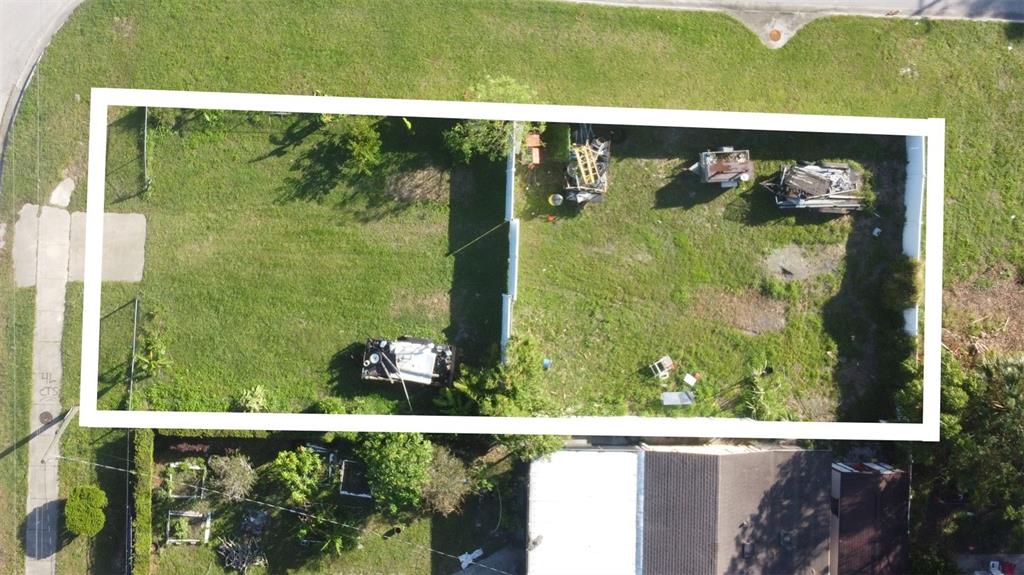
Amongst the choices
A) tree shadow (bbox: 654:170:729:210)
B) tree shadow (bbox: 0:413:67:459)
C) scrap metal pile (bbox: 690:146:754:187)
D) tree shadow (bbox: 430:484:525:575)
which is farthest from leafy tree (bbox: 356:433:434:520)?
scrap metal pile (bbox: 690:146:754:187)

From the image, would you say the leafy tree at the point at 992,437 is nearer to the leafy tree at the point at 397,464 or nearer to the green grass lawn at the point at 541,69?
the green grass lawn at the point at 541,69

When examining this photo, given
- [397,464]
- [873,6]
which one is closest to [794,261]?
[873,6]

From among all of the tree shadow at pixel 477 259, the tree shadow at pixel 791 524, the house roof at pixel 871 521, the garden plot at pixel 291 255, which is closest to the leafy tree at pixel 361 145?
the garden plot at pixel 291 255

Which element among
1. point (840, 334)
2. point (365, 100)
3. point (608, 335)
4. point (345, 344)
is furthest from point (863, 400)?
point (365, 100)

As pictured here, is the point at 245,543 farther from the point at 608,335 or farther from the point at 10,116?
the point at 10,116

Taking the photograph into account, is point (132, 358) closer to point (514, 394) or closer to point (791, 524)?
point (514, 394)
